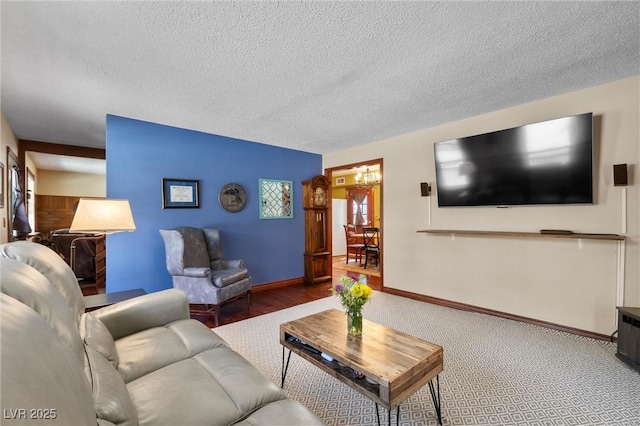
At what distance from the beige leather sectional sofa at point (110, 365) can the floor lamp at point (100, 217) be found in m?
0.83

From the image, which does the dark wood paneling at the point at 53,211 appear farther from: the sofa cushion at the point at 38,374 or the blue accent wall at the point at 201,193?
the sofa cushion at the point at 38,374

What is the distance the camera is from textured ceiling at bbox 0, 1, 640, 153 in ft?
5.38

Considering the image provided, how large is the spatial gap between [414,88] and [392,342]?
87.9 inches

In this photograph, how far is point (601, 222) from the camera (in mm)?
2662

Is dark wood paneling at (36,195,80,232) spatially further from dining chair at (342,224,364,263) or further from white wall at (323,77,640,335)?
white wall at (323,77,640,335)

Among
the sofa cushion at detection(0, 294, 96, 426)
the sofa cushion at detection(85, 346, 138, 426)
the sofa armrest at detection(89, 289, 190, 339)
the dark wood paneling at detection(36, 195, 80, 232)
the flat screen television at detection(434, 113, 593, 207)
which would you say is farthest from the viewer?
the dark wood paneling at detection(36, 195, 80, 232)

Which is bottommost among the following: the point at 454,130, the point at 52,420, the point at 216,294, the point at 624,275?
the point at 216,294

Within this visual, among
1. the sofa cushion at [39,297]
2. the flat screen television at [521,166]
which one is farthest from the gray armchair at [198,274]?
the flat screen television at [521,166]

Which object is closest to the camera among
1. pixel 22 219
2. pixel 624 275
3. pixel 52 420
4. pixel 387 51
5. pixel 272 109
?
pixel 52 420

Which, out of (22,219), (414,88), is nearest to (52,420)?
(414,88)

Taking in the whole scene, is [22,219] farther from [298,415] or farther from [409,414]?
[409,414]

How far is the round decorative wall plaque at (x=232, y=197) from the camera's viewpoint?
4164 mm

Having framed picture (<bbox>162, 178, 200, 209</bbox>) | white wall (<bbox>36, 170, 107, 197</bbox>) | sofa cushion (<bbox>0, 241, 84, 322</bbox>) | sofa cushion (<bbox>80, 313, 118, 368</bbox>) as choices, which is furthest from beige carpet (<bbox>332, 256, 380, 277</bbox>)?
white wall (<bbox>36, 170, 107, 197</bbox>)

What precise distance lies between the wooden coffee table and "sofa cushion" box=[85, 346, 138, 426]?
1.01m
